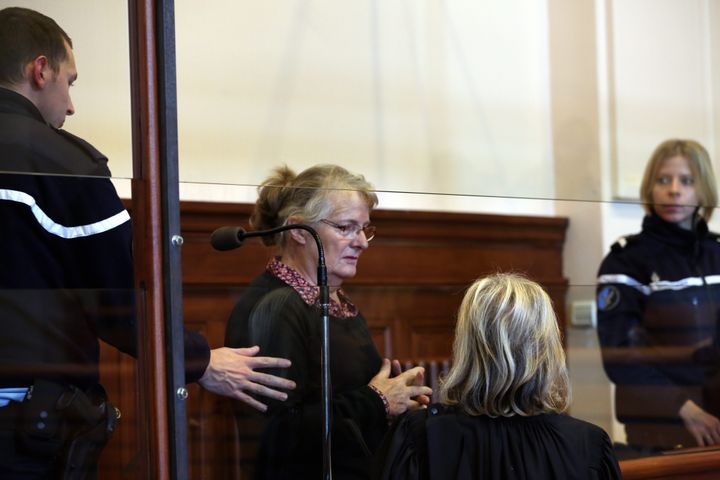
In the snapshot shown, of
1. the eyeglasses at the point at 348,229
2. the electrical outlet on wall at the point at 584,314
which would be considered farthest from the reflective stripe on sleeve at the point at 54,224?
the electrical outlet on wall at the point at 584,314

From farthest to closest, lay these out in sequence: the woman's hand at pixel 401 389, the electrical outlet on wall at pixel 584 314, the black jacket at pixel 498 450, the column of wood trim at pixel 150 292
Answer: the electrical outlet on wall at pixel 584 314, the woman's hand at pixel 401 389, the column of wood trim at pixel 150 292, the black jacket at pixel 498 450

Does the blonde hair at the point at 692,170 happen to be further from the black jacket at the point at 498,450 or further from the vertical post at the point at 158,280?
the vertical post at the point at 158,280

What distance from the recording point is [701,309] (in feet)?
9.80

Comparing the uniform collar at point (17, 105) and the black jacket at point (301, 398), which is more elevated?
the uniform collar at point (17, 105)

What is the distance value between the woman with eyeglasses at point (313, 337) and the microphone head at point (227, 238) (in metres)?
0.14

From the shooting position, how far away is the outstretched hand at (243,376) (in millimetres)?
2145

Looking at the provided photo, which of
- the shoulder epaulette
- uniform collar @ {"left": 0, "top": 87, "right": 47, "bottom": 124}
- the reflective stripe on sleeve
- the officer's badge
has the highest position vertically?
uniform collar @ {"left": 0, "top": 87, "right": 47, "bottom": 124}

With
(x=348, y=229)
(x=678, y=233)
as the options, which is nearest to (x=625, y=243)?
(x=678, y=233)

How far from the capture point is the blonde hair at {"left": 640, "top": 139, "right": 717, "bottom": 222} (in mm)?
2953

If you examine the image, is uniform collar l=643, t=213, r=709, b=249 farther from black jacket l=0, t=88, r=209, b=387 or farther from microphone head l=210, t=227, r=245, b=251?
black jacket l=0, t=88, r=209, b=387

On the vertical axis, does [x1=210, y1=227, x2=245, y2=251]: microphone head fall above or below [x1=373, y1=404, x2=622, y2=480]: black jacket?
above

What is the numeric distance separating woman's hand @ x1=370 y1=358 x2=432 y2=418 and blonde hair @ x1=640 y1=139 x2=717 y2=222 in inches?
38.1

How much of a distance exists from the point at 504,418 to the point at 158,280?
2.24 feet

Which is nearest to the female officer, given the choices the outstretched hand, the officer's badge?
the officer's badge
